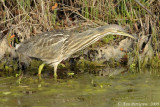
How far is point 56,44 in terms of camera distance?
19.3 feet

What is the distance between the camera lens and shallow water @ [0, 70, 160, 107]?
168 inches

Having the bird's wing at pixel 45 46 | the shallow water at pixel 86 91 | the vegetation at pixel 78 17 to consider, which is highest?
the vegetation at pixel 78 17

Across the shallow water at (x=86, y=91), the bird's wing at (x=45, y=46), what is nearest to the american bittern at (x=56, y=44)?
the bird's wing at (x=45, y=46)

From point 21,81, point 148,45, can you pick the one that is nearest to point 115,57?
point 148,45

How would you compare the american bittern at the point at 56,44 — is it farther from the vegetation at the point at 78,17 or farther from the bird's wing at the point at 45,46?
the vegetation at the point at 78,17

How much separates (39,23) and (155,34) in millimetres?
2227

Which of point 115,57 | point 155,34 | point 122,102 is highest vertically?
point 155,34

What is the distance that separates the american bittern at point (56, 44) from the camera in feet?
19.3

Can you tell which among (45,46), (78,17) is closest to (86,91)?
(45,46)

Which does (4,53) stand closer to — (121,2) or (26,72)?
(26,72)

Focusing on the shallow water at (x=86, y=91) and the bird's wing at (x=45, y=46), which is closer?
the shallow water at (x=86, y=91)

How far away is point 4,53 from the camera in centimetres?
652

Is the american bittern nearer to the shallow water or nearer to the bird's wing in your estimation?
the bird's wing

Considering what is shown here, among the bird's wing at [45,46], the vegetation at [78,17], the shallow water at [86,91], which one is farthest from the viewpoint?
the vegetation at [78,17]
